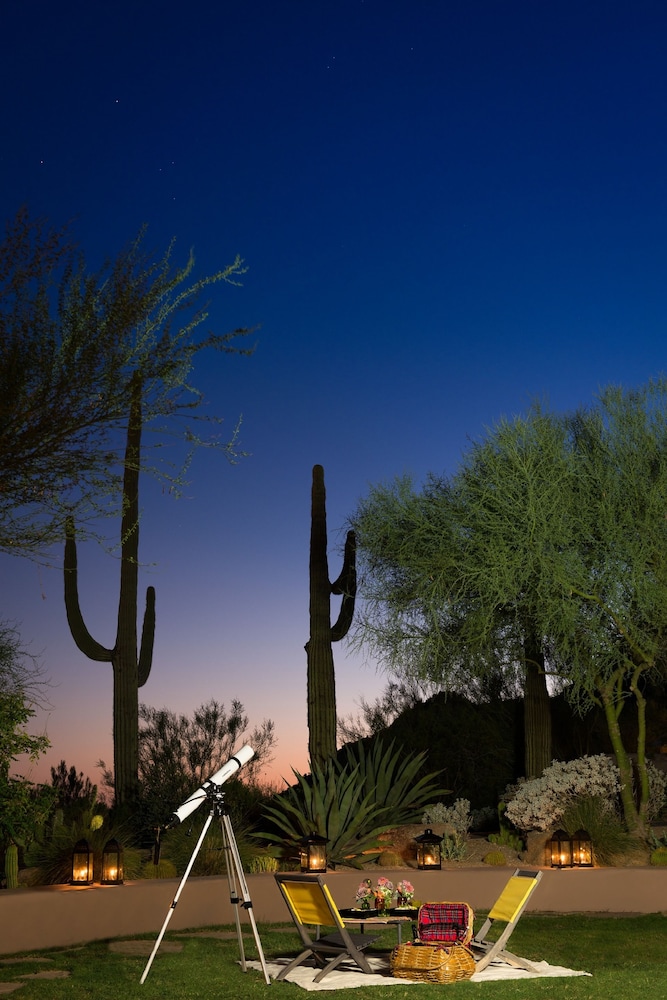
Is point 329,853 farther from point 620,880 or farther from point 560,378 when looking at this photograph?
point 560,378

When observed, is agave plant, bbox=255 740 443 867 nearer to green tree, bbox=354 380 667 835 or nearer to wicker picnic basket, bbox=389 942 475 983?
green tree, bbox=354 380 667 835

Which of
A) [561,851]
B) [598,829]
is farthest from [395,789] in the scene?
[598,829]

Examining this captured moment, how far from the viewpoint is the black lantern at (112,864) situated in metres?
11.5

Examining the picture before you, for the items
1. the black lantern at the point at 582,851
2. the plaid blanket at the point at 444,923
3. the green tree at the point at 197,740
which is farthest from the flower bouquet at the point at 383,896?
the green tree at the point at 197,740

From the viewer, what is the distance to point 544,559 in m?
15.5

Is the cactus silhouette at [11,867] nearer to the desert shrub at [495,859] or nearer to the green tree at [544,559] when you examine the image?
the desert shrub at [495,859]

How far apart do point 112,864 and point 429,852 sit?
13.6 feet

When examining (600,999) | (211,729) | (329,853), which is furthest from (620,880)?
(211,729)

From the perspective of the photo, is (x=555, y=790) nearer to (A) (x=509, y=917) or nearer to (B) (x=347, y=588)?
(B) (x=347, y=588)

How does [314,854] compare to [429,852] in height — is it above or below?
above

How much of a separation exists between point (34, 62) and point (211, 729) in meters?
18.3

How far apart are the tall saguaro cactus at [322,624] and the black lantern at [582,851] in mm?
4353

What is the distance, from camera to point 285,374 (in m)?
19.8

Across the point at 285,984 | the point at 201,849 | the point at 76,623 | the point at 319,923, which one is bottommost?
the point at 285,984
